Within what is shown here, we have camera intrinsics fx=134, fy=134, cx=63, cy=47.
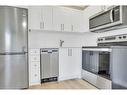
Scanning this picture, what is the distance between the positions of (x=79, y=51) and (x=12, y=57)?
81.2 inches

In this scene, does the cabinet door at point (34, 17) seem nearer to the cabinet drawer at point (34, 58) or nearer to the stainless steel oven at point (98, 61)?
the cabinet drawer at point (34, 58)

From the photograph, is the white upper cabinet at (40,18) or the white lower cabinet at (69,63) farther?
the white lower cabinet at (69,63)

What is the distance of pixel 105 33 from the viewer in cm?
321

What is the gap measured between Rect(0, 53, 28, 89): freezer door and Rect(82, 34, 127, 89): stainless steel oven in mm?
1513

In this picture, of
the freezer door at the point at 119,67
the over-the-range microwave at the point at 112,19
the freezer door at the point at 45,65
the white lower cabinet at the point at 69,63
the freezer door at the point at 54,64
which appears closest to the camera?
the freezer door at the point at 119,67

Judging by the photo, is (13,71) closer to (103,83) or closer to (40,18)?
(40,18)

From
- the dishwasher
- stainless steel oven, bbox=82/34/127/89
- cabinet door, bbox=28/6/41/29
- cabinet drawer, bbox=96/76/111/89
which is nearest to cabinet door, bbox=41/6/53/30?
cabinet door, bbox=28/6/41/29

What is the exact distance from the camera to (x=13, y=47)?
2656mm

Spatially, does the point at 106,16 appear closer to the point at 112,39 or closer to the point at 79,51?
the point at 112,39

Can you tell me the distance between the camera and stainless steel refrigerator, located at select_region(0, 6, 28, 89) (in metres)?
2.60

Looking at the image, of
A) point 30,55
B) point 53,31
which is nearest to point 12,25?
point 30,55

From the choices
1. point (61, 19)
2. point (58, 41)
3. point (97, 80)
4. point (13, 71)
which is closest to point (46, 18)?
point (61, 19)

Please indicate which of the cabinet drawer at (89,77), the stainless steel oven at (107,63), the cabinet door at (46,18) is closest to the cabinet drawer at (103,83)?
the stainless steel oven at (107,63)

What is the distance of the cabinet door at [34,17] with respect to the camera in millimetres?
3244
